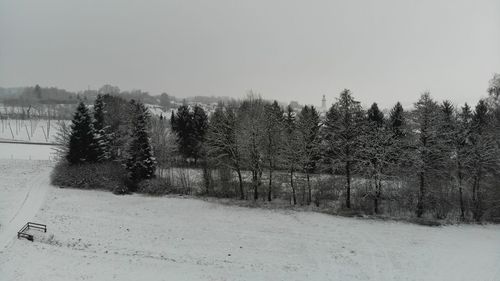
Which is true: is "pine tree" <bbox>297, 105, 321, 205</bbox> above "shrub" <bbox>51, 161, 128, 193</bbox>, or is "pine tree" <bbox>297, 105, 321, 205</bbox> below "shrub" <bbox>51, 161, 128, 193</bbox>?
above

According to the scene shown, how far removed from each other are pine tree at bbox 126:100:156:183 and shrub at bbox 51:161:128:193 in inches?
70.1

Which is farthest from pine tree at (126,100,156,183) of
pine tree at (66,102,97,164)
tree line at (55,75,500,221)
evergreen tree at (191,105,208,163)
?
evergreen tree at (191,105,208,163)

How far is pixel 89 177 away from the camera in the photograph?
128ft

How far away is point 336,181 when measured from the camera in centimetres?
3591

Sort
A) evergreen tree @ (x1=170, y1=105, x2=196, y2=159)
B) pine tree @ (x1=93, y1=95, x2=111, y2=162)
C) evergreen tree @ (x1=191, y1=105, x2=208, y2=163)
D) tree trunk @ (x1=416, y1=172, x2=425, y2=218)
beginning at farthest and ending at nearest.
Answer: evergreen tree @ (x1=170, y1=105, x2=196, y2=159)
evergreen tree @ (x1=191, y1=105, x2=208, y2=163)
pine tree @ (x1=93, y1=95, x2=111, y2=162)
tree trunk @ (x1=416, y1=172, x2=425, y2=218)

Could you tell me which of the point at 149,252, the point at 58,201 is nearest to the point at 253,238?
the point at 149,252

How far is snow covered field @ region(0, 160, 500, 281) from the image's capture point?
18.9m

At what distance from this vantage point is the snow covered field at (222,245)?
18938 millimetres

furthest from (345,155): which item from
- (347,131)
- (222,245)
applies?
(222,245)

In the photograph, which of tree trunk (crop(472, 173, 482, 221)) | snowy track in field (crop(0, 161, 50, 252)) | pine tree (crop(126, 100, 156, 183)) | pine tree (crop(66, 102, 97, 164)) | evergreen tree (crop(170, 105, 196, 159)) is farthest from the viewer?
evergreen tree (crop(170, 105, 196, 159))

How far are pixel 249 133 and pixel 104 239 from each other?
1722cm

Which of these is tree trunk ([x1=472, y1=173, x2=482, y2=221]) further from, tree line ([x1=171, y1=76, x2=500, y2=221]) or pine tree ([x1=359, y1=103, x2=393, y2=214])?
pine tree ([x1=359, y1=103, x2=393, y2=214])

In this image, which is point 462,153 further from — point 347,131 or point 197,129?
point 197,129

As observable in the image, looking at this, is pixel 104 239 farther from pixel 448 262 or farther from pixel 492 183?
pixel 492 183
